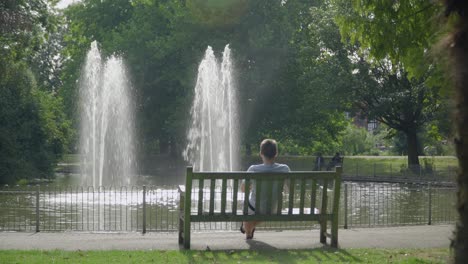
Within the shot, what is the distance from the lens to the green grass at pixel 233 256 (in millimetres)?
8859

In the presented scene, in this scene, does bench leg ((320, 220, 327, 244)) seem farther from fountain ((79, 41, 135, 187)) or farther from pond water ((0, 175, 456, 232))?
fountain ((79, 41, 135, 187))

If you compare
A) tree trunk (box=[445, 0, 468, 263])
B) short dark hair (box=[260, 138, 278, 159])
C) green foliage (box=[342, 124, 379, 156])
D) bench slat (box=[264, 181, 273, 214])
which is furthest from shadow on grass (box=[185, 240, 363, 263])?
green foliage (box=[342, 124, 379, 156])

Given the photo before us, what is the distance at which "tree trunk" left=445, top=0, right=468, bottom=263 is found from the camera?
451 centimetres

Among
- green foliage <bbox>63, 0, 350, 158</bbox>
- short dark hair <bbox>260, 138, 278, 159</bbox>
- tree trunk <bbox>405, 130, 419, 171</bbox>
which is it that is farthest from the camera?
tree trunk <bbox>405, 130, 419, 171</bbox>

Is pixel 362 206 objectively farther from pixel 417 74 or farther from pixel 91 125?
pixel 91 125

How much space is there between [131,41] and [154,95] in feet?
14.3

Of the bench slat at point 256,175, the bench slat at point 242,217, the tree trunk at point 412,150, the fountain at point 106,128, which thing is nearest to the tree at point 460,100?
the bench slat at point 256,175

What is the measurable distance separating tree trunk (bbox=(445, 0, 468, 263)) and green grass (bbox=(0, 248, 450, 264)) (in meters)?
4.40

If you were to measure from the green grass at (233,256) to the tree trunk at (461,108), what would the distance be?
4400mm

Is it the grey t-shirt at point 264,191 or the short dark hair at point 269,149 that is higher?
the short dark hair at point 269,149

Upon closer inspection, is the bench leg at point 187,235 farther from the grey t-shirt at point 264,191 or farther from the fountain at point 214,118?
the fountain at point 214,118

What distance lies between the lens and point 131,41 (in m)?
47.7

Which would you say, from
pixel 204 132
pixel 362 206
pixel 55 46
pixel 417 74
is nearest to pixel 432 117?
pixel 204 132

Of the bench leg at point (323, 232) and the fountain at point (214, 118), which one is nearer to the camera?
the bench leg at point (323, 232)
